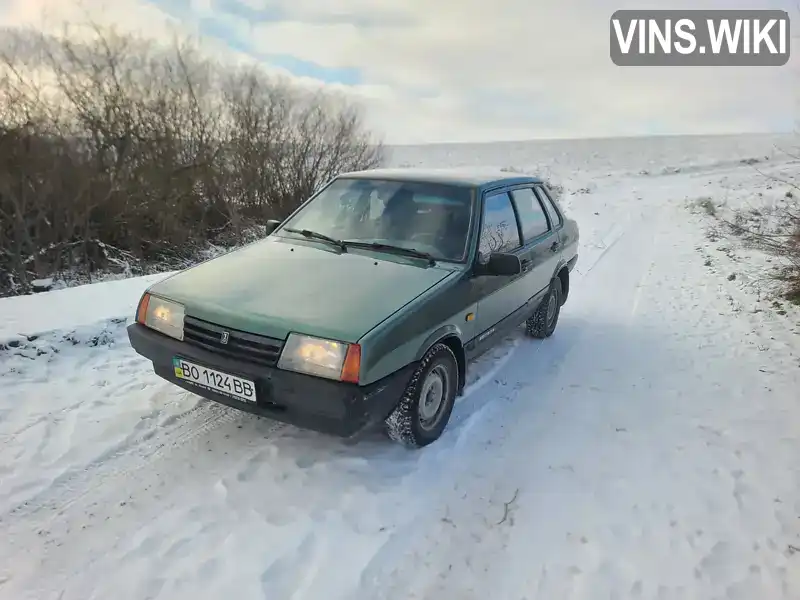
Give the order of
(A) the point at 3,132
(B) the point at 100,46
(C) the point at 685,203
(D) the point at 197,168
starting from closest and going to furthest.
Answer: (A) the point at 3,132, (B) the point at 100,46, (D) the point at 197,168, (C) the point at 685,203

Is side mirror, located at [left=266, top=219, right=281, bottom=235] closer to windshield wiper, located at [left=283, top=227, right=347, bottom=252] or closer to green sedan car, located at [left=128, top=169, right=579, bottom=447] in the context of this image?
green sedan car, located at [left=128, top=169, right=579, bottom=447]

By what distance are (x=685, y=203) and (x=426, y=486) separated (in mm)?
17861

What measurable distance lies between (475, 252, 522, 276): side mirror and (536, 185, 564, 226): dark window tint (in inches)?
77.1

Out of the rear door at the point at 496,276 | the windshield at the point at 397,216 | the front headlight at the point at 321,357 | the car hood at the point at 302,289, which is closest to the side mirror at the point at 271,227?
the windshield at the point at 397,216

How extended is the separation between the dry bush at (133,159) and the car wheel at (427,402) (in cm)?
847

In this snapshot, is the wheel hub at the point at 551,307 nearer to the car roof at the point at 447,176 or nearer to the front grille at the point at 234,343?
the car roof at the point at 447,176

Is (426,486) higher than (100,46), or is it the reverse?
(100,46)

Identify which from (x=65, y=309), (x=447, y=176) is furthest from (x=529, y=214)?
(x=65, y=309)

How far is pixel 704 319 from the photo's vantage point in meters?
6.21

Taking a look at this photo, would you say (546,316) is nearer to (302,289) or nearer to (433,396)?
(433,396)

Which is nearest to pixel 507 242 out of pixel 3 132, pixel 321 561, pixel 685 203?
pixel 321 561

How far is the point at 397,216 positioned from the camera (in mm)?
4027

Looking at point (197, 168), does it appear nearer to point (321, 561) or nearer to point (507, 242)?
point (507, 242)

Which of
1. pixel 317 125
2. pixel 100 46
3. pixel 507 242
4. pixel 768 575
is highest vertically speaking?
pixel 100 46
